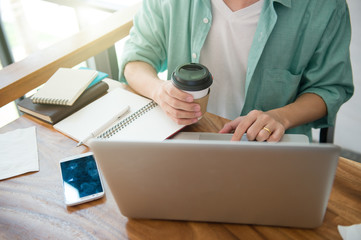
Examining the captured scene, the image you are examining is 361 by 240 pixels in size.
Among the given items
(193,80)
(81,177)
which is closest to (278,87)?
(193,80)

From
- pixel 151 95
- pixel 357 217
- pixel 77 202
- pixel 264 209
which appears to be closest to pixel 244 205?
pixel 264 209

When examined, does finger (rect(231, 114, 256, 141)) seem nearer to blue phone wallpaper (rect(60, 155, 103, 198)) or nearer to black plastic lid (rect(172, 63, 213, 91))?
black plastic lid (rect(172, 63, 213, 91))

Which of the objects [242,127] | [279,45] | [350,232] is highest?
[279,45]

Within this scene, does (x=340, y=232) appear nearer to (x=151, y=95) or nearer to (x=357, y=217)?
(x=357, y=217)

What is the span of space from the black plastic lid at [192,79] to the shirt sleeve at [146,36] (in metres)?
0.41

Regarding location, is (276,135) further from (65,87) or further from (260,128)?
(65,87)

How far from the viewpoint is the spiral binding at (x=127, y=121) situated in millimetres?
833

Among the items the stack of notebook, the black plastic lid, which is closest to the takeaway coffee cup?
the black plastic lid

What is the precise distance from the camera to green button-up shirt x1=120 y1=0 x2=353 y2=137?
2.96 ft

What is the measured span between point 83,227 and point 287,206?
0.44 meters

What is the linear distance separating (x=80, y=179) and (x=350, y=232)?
25.0 inches

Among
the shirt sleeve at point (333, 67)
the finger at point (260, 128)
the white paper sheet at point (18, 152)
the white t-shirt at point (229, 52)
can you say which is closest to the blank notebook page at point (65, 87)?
the white paper sheet at point (18, 152)

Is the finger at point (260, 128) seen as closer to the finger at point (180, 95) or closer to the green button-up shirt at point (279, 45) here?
the finger at point (180, 95)

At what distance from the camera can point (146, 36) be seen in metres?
1.13
